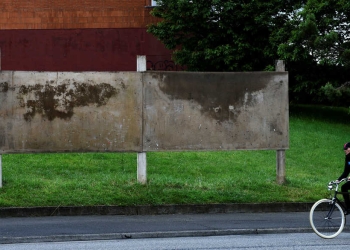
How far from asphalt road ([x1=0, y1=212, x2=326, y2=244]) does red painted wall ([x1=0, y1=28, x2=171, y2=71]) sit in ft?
67.9

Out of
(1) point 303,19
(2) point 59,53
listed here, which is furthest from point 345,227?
(2) point 59,53

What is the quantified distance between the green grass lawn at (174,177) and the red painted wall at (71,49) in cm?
1138

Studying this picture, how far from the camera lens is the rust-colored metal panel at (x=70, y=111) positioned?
15016 millimetres

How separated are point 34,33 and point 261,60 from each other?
10195mm

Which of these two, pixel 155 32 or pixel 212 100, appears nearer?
pixel 212 100

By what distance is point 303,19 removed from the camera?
29719 mm

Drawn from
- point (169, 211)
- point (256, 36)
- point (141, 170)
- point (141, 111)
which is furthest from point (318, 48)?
point (169, 211)

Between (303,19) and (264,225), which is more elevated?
(303,19)

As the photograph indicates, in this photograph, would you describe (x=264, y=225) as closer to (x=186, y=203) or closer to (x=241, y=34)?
(x=186, y=203)

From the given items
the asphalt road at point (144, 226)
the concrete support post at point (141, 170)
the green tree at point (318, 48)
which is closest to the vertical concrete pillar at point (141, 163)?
the concrete support post at point (141, 170)

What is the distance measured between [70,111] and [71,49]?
18.8 metres

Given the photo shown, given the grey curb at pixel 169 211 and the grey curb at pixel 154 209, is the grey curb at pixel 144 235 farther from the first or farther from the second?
the grey curb at pixel 154 209

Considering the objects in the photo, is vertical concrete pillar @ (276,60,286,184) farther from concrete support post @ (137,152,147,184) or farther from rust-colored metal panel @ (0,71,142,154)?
rust-colored metal panel @ (0,71,142,154)

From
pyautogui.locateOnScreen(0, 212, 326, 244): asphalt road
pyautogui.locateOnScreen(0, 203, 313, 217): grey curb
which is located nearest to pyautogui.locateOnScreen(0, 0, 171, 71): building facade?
pyautogui.locateOnScreen(0, 203, 313, 217): grey curb
